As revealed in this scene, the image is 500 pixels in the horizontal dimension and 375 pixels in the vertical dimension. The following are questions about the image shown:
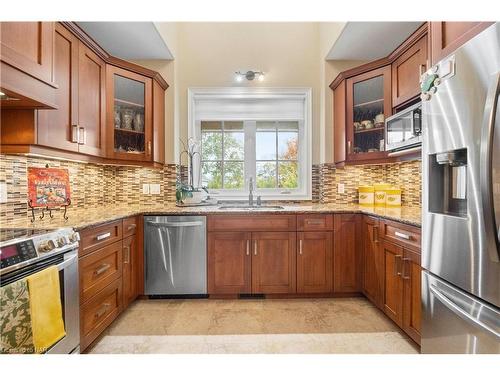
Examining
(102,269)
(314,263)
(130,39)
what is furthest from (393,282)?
(130,39)

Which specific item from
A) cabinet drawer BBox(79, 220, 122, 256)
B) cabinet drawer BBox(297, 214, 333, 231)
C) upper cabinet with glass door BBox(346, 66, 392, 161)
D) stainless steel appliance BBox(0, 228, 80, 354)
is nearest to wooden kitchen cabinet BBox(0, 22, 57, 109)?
stainless steel appliance BBox(0, 228, 80, 354)

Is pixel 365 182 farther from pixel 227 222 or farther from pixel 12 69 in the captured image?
pixel 12 69

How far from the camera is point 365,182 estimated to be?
3168mm

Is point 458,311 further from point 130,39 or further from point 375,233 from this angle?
point 130,39

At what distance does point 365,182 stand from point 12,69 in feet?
10.3

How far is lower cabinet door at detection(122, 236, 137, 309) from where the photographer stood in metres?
2.26

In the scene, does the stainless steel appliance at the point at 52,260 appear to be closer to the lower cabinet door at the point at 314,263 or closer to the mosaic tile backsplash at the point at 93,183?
the mosaic tile backsplash at the point at 93,183

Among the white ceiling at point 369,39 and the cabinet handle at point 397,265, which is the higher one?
the white ceiling at point 369,39

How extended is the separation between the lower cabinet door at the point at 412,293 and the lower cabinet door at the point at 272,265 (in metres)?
0.95

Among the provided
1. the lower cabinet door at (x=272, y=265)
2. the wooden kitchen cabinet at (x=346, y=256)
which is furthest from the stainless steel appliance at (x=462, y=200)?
the lower cabinet door at (x=272, y=265)

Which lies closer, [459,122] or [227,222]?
[459,122]

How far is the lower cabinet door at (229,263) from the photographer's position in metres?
2.56
